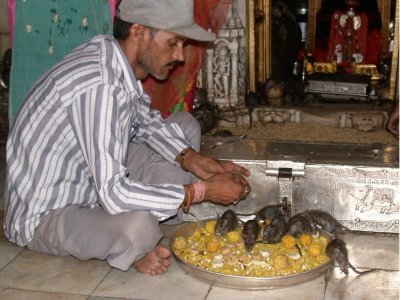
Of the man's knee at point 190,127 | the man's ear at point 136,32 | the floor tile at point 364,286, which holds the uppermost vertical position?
the man's ear at point 136,32

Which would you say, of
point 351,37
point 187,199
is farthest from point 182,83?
point 351,37

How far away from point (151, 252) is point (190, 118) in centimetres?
97

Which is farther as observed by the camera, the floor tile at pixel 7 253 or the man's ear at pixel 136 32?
the floor tile at pixel 7 253

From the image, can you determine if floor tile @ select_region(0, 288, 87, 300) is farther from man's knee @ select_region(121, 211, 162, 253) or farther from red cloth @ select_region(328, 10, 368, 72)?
red cloth @ select_region(328, 10, 368, 72)

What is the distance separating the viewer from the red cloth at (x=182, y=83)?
4723mm

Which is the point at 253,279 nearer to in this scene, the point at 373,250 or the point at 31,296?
the point at 373,250

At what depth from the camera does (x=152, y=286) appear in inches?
123

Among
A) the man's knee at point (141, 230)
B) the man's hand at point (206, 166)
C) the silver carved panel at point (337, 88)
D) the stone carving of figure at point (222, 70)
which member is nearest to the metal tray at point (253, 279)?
the man's knee at point (141, 230)

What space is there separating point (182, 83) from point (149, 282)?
1.97 metres

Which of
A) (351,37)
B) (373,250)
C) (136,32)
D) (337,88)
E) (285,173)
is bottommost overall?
(373,250)

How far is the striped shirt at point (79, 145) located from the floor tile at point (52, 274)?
118mm

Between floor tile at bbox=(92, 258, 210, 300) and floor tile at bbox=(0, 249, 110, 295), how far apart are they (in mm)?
71

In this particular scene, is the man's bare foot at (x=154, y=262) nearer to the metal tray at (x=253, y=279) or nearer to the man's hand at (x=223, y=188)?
the metal tray at (x=253, y=279)

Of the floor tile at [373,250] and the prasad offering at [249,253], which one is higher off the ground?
the prasad offering at [249,253]
